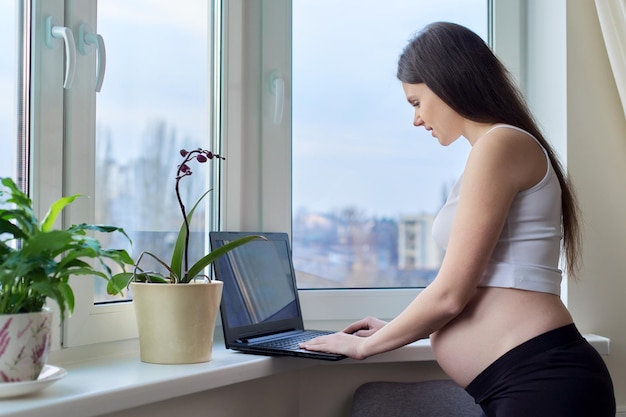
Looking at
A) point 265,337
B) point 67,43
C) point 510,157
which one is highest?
point 67,43

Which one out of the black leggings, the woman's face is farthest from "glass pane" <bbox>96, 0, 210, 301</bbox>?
the black leggings

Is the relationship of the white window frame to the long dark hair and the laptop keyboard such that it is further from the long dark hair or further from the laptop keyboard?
the long dark hair

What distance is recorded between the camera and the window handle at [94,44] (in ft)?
5.11

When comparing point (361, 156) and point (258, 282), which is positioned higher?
point (361, 156)

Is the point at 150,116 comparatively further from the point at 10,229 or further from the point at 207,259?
the point at 10,229

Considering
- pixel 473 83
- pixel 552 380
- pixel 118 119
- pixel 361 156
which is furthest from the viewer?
pixel 361 156

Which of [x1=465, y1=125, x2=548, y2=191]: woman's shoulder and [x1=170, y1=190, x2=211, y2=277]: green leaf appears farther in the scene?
[x1=170, y1=190, x2=211, y2=277]: green leaf

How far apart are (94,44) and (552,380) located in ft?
3.64

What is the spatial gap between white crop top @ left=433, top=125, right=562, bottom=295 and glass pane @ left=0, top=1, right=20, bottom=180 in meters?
0.90

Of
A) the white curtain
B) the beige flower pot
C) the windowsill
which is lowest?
the windowsill

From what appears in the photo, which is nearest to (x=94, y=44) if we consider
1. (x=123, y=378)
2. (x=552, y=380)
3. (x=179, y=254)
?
(x=179, y=254)

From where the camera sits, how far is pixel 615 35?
211 cm

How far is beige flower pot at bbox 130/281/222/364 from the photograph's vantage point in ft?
Result: 4.91

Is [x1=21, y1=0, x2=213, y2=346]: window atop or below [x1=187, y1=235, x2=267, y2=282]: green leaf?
atop
